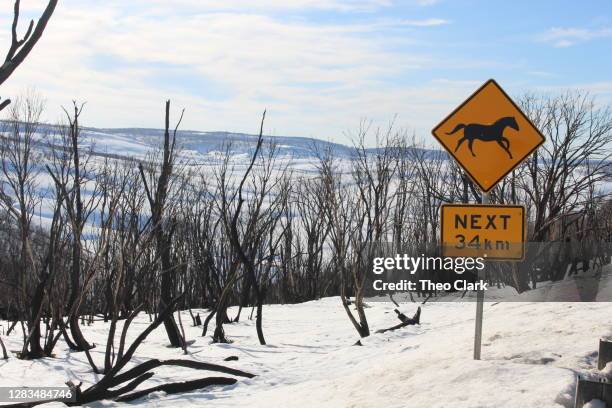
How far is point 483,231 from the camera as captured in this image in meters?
6.36

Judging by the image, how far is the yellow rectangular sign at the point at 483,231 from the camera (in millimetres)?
6316

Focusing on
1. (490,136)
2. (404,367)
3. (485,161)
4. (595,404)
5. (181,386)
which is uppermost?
(490,136)

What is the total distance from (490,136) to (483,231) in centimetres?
93

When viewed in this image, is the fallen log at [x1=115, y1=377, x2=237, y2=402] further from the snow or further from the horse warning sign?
the snow

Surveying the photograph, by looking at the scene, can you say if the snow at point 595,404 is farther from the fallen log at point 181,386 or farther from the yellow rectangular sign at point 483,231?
the fallen log at point 181,386

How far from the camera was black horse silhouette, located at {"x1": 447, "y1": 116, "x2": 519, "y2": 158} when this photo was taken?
6527 mm

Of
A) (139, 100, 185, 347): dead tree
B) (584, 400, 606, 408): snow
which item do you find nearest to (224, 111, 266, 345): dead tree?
(139, 100, 185, 347): dead tree

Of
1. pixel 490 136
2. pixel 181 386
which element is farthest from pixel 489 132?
pixel 181 386

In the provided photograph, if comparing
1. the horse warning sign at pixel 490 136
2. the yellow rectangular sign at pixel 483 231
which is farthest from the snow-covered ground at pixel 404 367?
the horse warning sign at pixel 490 136

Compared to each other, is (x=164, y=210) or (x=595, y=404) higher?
(x=164, y=210)

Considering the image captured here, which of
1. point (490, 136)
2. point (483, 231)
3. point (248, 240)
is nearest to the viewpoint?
point (483, 231)

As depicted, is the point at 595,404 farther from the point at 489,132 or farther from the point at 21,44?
the point at 21,44

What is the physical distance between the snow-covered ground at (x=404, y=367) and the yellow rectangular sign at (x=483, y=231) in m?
0.97

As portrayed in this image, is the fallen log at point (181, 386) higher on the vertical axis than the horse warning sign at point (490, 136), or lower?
lower
